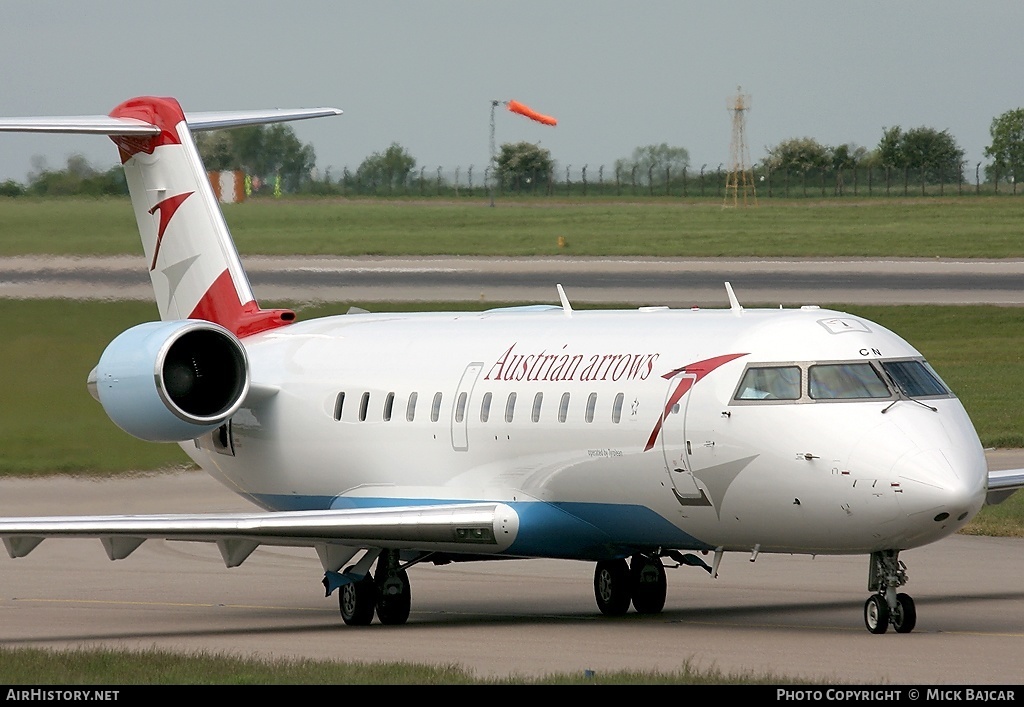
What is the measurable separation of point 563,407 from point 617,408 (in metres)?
0.78

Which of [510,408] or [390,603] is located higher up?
[510,408]

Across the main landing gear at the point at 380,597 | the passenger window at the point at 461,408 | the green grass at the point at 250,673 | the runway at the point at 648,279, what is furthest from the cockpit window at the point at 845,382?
the runway at the point at 648,279

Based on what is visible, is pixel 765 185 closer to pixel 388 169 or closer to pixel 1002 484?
pixel 388 169

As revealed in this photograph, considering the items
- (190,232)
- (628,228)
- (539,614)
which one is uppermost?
(190,232)

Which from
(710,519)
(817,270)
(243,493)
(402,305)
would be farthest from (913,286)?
(710,519)

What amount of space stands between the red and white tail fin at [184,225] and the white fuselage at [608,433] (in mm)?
782

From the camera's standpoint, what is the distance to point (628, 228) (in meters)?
73.1

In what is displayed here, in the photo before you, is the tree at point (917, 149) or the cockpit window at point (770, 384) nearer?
the cockpit window at point (770, 384)

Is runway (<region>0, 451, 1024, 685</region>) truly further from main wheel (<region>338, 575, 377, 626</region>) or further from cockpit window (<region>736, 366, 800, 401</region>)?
cockpit window (<region>736, 366, 800, 401</region>)

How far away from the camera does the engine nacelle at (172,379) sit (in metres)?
21.2

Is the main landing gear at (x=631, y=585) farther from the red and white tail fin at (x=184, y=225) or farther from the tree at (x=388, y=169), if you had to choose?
the tree at (x=388, y=169)

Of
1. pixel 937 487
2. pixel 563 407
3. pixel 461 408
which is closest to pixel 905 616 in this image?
pixel 937 487

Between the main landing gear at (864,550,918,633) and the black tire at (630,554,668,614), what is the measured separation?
3567 mm

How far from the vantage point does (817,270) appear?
59188mm
